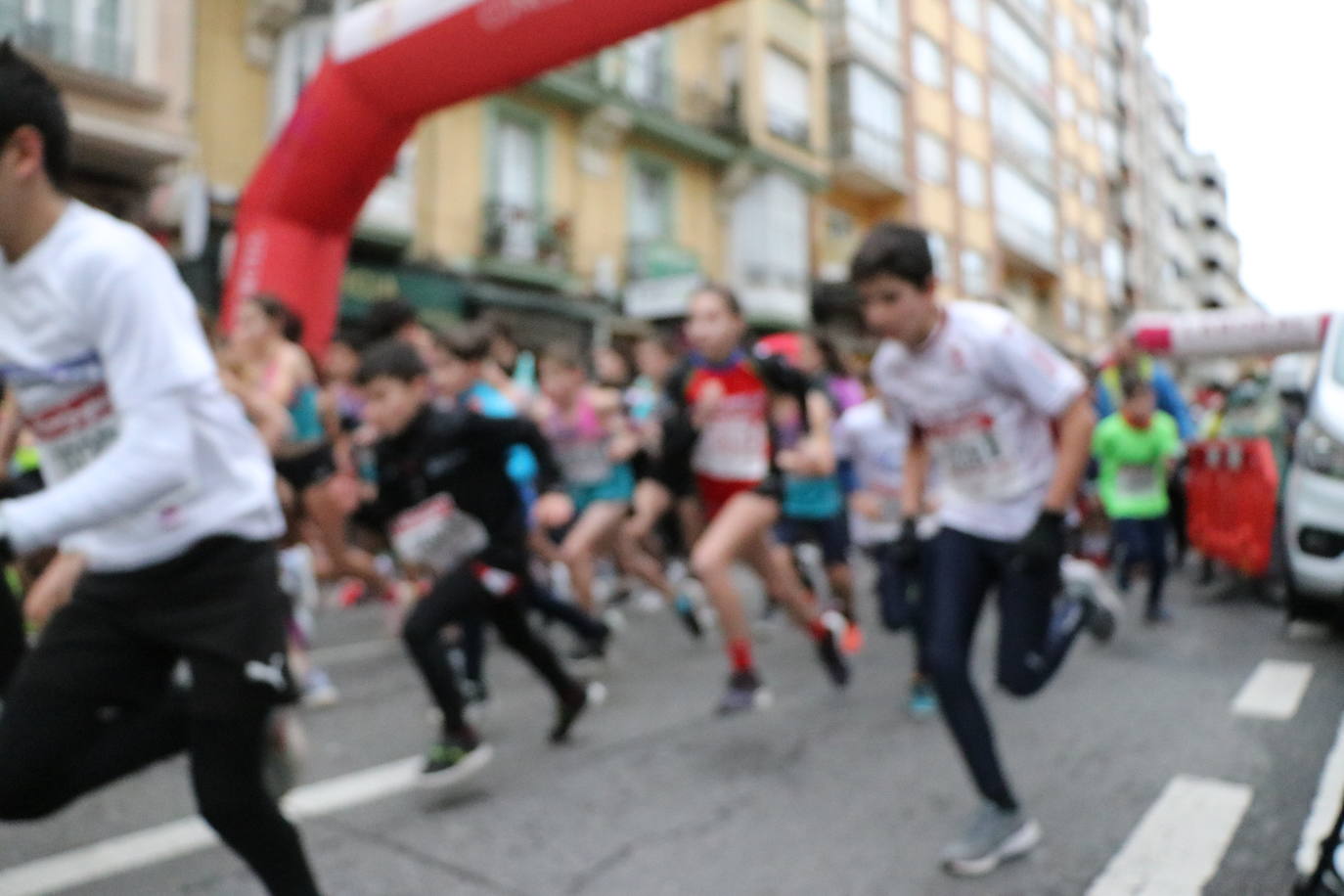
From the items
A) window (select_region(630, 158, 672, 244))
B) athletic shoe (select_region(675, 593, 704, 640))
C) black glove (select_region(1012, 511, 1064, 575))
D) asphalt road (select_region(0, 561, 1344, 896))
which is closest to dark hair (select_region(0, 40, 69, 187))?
asphalt road (select_region(0, 561, 1344, 896))

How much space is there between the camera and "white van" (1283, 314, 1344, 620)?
506cm

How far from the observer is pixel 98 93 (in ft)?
39.8

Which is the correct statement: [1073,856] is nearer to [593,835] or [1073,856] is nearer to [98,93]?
[593,835]

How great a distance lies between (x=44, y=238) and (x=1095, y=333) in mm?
5486

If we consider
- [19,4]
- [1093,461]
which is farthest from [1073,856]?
[19,4]

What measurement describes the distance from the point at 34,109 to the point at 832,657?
12.7 ft

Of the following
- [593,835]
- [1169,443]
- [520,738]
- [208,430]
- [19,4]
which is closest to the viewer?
[208,430]

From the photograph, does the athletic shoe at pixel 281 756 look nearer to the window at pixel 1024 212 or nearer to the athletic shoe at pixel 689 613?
the window at pixel 1024 212

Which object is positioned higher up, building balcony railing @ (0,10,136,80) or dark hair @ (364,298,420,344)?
building balcony railing @ (0,10,136,80)

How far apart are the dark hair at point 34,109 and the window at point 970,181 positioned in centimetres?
415

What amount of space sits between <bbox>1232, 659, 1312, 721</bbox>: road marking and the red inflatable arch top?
4454mm

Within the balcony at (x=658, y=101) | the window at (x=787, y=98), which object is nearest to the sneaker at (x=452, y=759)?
the window at (x=787, y=98)

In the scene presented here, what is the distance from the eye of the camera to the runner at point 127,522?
1.82 meters

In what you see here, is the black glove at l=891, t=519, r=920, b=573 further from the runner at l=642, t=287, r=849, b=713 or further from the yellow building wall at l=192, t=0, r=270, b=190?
the yellow building wall at l=192, t=0, r=270, b=190
